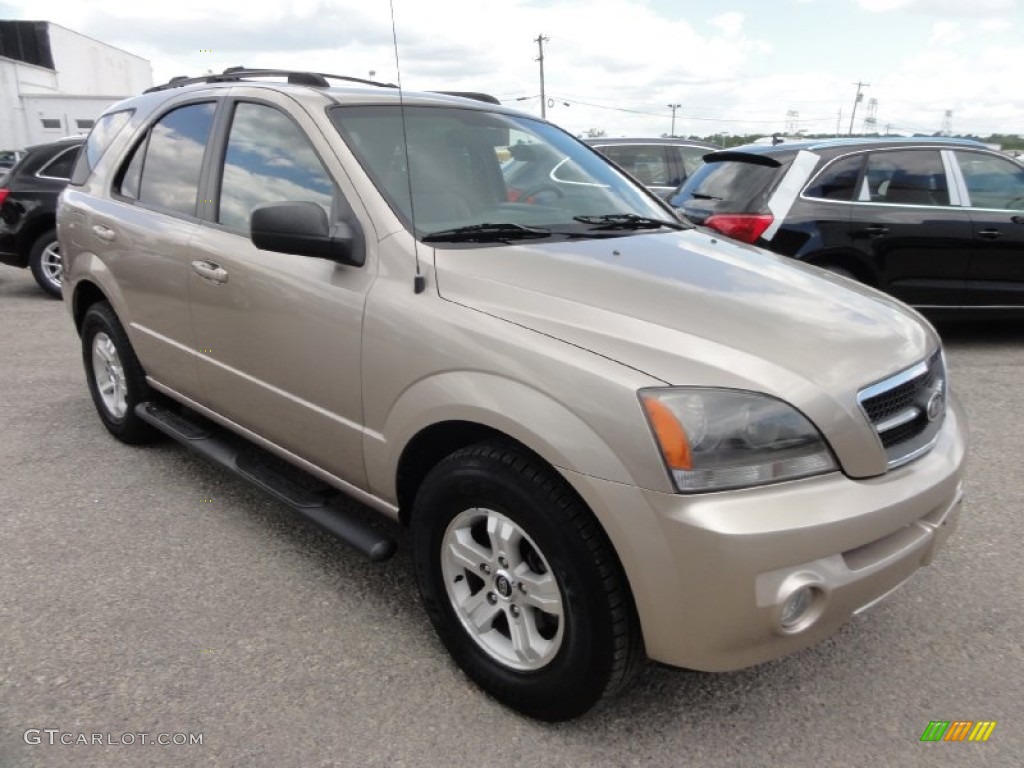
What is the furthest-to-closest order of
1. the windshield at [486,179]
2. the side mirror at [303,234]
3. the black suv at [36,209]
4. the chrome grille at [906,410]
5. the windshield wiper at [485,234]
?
1. the black suv at [36,209]
2. the windshield at [486,179]
3. the windshield wiper at [485,234]
4. the side mirror at [303,234]
5. the chrome grille at [906,410]

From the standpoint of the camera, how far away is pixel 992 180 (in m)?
6.24

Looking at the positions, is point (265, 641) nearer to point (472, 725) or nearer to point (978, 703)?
point (472, 725)

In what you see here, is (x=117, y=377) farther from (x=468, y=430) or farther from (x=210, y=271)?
(x=468, y=430)

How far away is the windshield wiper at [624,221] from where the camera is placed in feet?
9.68

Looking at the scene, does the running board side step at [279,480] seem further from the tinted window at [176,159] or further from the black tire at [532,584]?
the tinted window at [176,159]

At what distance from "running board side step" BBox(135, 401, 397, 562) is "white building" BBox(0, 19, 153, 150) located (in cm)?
4007

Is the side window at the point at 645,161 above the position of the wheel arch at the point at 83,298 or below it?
above

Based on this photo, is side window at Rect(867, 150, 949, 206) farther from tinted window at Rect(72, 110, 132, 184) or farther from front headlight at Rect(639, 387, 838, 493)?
tinted window at Rect(72, 110, 132, 184)

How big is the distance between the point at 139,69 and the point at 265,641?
79.8 metres

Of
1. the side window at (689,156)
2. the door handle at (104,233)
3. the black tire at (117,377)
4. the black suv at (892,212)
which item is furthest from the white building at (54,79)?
the black suv at (892,212)

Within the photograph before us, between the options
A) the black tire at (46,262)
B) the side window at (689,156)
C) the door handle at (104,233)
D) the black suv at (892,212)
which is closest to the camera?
the door handle at (104,233)

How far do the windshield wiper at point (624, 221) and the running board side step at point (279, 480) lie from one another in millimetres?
1355

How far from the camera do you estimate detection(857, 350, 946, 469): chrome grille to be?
2.04 meters

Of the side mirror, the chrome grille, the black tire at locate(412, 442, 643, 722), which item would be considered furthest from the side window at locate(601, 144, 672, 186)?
the black tire at locate(412, 442, 643, 722)
